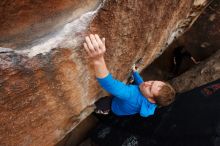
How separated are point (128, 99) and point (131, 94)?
6cm

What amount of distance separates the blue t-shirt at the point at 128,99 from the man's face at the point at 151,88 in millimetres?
48

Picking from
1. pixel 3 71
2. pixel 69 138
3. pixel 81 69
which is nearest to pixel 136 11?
pixel 81 69

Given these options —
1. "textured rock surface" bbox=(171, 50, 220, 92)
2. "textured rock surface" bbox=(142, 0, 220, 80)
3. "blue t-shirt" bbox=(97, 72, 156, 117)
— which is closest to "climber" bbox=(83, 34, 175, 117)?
"blue t-shirt" bbox=(97, 72, 156, 117)

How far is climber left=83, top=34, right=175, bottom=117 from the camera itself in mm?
2411

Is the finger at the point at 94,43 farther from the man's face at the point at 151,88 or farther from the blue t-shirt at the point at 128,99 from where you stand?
the man's face at the point at 151,88

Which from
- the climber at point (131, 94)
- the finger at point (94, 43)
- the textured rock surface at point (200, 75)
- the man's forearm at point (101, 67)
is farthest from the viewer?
the textured rock surface at point (200, 75)

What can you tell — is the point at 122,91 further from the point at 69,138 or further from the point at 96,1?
the point at 69,138

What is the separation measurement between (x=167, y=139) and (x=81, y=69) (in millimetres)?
1426

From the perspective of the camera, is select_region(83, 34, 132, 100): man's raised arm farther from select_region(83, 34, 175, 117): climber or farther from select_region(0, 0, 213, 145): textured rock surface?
select_region(0, 0, 213, 145): textured rock surface

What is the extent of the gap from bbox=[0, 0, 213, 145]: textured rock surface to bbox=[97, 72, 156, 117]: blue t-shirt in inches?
9.6

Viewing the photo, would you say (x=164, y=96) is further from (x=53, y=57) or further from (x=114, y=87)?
(x=53, y=57)

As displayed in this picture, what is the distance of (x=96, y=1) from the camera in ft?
8.32

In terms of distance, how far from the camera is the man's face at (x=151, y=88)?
9.35ft

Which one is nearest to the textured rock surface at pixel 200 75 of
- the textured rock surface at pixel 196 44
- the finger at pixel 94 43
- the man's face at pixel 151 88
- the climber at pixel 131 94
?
the textured rock surface at pixel 196 44
